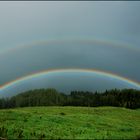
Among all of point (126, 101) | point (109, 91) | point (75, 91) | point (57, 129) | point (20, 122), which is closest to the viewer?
point (57, 129)

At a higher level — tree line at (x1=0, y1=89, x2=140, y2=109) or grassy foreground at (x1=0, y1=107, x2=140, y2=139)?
tree line at (x1=0, y1=89, x2=140, y2=109)

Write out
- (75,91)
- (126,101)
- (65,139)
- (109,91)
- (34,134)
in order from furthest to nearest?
(75,91), (109,91), (126,101), (34,134), (65,139)

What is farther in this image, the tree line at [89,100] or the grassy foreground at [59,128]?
the tree line at [89,100]

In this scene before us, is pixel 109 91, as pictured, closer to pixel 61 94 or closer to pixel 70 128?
pixel 61 94

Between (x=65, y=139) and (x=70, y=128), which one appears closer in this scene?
(x=65, y=139)

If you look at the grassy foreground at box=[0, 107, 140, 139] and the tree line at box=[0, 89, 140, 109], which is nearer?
the grassy foreground at box=[0, 107, 140, 139]

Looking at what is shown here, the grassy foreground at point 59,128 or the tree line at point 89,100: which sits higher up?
the tree line at point 89,100

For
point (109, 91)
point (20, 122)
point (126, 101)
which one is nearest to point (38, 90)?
point (109, 91)

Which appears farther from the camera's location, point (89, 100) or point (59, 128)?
point (89, 100)

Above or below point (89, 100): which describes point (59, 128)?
below

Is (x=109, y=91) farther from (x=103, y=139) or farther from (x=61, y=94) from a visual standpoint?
(x=103, y=139)

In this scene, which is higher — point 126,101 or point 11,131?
point 126,101

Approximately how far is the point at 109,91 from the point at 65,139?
112494mm

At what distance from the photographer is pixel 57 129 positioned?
32.6 m
